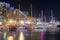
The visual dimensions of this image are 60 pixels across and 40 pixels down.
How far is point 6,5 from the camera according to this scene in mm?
2654

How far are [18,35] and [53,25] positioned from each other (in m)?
0.53

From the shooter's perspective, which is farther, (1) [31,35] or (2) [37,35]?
(2) [37,35]

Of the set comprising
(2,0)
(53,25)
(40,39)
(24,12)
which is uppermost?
(2,0)

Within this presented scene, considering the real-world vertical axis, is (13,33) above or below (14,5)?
below

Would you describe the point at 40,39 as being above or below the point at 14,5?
below

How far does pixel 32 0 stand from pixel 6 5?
1.37 feet

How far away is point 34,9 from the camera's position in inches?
107

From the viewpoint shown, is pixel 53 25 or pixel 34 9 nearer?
pixel 53 25

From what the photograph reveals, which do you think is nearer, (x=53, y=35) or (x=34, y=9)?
(x=53, y=35)

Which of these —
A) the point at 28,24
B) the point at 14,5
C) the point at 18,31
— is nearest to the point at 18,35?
the point at 18,31

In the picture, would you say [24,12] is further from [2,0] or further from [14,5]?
[2,0]

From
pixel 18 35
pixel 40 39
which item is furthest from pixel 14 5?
pixel 40 39

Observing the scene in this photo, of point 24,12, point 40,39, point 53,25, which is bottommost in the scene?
point 40,39

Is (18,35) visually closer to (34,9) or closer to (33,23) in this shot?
(33,23)
